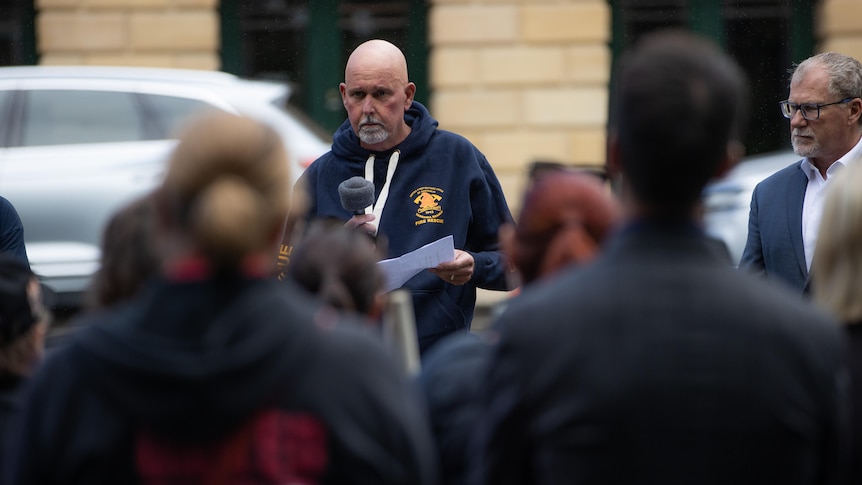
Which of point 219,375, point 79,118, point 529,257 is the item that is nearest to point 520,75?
point 79,118

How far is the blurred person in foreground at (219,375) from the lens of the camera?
1.98 m

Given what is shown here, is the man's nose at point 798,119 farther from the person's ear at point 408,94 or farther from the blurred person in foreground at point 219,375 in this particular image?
the blurred person in foreground at point 219,375

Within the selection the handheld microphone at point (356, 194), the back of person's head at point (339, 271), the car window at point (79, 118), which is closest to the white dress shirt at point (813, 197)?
the handheld microphone at point (356, 194)

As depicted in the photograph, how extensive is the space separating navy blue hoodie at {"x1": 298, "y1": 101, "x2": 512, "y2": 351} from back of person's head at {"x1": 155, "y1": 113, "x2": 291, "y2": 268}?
99.6 inches

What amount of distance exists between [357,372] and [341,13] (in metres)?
9.63

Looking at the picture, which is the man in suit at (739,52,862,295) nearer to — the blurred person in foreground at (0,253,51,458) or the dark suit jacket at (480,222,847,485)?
the dark suit jacket at (480,222,847,485)

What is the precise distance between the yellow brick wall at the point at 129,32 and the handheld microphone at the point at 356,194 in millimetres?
7136

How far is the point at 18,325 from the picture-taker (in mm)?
2756

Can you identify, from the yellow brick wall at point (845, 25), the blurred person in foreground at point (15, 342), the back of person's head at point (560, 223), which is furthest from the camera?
the yellow brick wall at point (845, 25)

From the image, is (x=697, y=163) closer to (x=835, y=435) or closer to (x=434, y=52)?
(x=835, y=435)

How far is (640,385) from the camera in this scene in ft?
6.72

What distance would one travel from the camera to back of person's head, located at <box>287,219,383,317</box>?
2.58m

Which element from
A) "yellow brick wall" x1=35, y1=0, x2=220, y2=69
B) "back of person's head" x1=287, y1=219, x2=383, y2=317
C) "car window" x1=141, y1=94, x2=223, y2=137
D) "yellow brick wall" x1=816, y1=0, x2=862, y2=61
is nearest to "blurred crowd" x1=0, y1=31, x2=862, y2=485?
"back of person's head" x1=287, y1=219, x2=383, y2=317

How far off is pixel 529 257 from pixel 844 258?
0.66m
